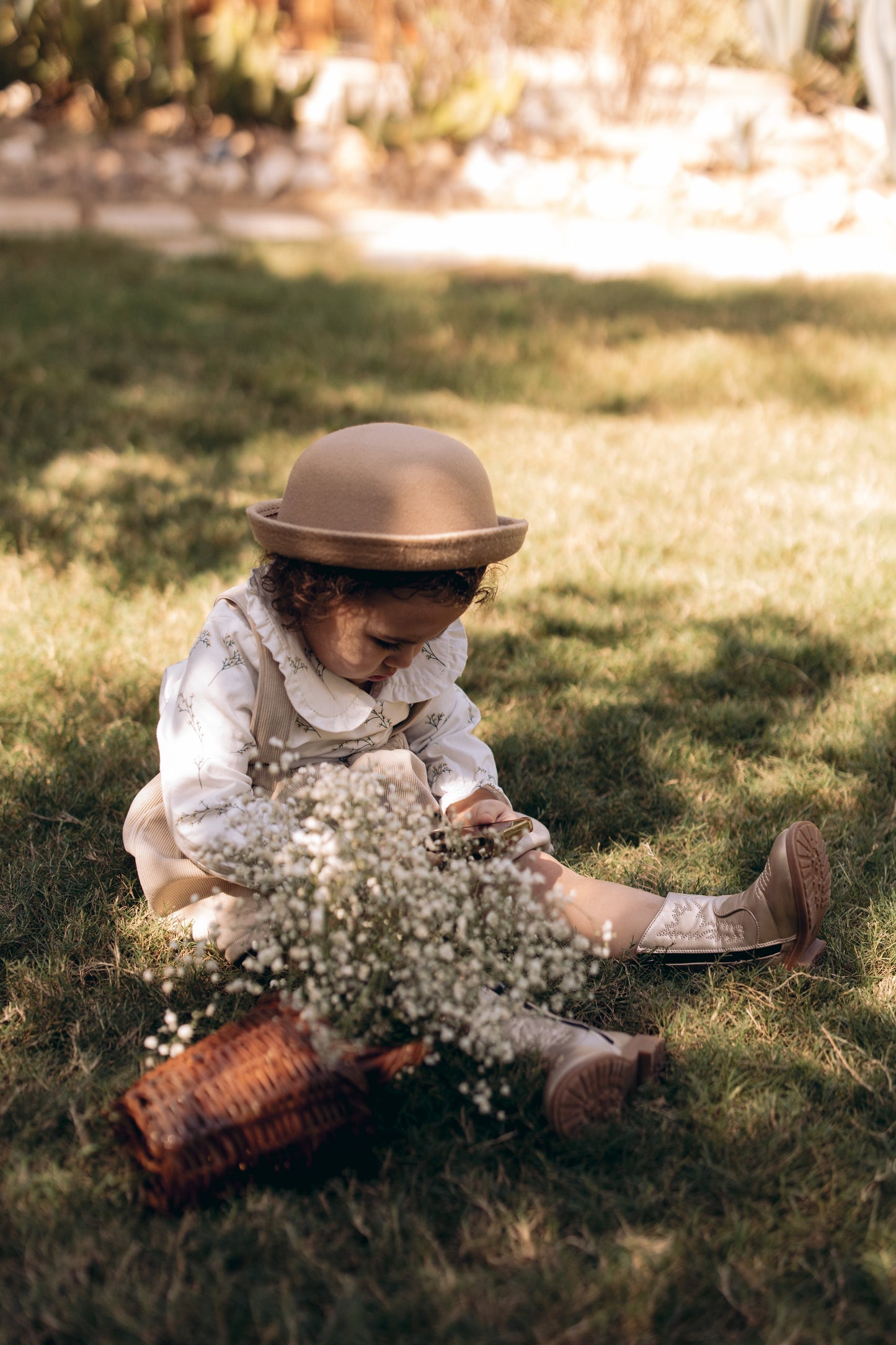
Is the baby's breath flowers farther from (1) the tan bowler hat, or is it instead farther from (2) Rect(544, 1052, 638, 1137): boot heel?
(1) the tan bowler hat

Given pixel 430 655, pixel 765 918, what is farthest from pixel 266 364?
pixel 765 918

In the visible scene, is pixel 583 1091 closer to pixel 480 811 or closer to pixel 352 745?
pixel 480 811

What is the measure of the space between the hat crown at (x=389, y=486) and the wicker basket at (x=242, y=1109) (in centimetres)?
87

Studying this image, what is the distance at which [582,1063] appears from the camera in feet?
6.29

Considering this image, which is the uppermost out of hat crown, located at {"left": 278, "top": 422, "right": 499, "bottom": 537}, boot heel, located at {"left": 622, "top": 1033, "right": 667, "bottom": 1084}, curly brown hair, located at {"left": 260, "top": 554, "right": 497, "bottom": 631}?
hat crown, located at {"left": 278, "top": 422, "right": 499, "bottom": 537}

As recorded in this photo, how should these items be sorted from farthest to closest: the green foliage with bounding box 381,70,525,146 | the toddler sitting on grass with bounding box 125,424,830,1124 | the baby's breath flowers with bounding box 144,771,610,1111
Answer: the green foliage with bounding box 381,70,525,146
the toddler sitting on grass with bounding box 125,424,830,1124
the baby's breath flowers with bounding box 144,771,610,1111

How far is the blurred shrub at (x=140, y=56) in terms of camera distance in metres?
10.5

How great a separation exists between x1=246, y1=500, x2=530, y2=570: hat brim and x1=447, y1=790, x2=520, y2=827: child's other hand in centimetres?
57

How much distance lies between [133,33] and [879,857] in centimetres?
1088

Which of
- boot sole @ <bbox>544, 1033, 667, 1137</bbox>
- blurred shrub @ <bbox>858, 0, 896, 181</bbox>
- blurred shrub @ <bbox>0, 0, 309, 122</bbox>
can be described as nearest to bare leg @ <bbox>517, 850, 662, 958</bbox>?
boot sole @ <bbox>544, 1033, 667, 1137</bbox>

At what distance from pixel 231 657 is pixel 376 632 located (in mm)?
303

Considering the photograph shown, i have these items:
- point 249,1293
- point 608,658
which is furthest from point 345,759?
point 608,658

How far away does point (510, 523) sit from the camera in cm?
234

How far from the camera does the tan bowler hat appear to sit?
6.85 feet
